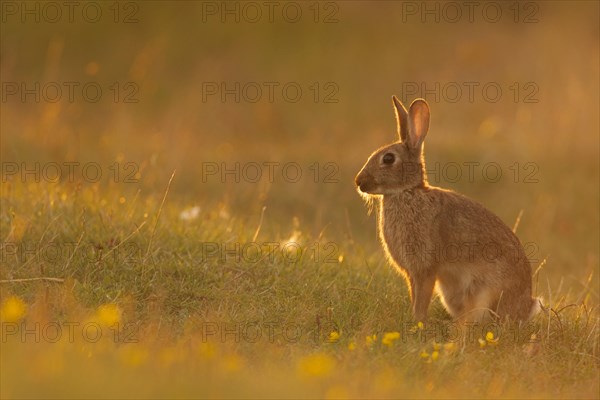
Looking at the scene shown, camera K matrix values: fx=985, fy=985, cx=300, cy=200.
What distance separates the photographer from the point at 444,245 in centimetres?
704

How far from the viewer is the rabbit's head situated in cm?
732

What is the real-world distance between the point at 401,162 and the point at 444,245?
74 centimetres

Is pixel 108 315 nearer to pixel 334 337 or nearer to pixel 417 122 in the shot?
pixel 334 337

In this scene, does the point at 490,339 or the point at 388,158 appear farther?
the point at 388,158

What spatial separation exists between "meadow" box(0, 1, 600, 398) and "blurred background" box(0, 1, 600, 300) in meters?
0.05

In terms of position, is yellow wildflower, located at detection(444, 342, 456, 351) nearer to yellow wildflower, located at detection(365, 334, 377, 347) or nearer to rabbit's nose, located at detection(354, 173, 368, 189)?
yellow wildflower, located at detection(365, 334, 377, 347)

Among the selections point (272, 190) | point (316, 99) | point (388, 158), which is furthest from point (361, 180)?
point (316, 99)

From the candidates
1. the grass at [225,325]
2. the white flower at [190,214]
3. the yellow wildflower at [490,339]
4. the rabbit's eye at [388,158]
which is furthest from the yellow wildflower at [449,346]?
the white flower at [190,214]

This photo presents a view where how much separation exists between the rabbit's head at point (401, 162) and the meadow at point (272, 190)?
816 millimetres

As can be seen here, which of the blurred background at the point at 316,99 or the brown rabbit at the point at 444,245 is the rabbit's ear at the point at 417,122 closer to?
the brown rabbit at the point at 444,245

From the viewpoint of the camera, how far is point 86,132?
1553 centimetres

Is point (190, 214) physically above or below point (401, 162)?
below

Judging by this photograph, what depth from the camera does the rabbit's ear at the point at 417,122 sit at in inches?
291

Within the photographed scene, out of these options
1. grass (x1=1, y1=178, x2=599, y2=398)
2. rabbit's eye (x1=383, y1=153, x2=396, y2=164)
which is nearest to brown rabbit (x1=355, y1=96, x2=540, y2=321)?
rabbit's eye (x1=383, y1=153, x2=396, y2=164)
